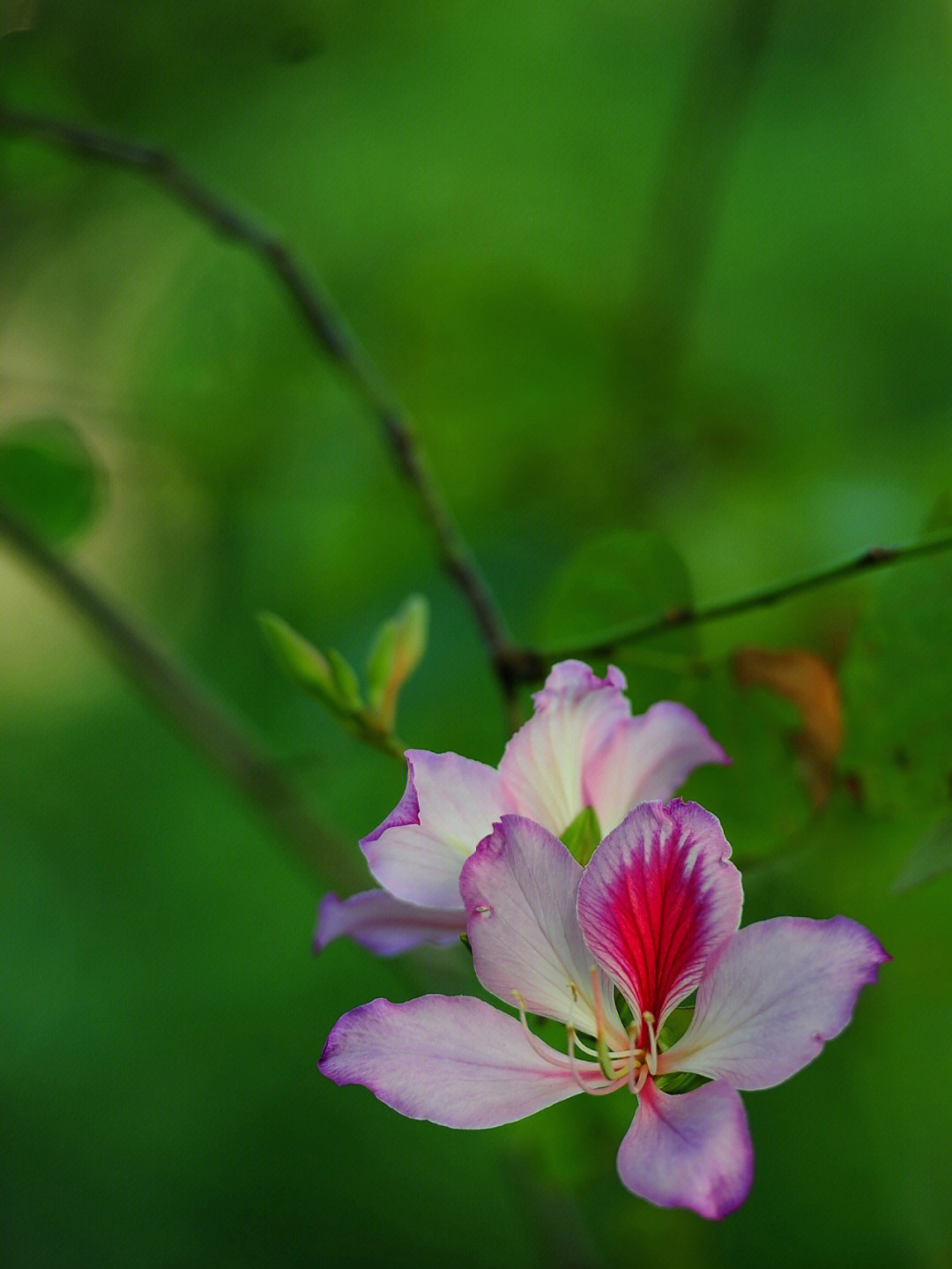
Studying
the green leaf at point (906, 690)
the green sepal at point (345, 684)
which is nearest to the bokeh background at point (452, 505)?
the green leaf at point (906, 690)

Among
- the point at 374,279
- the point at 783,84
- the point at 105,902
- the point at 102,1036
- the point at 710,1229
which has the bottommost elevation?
the point at 102,1036

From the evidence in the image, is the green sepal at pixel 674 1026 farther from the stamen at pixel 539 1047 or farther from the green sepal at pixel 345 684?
the green sepal at pixel 345 684

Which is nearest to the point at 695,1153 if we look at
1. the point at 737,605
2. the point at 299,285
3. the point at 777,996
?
the point at 777,996

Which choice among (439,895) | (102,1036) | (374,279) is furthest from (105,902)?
(439,895)

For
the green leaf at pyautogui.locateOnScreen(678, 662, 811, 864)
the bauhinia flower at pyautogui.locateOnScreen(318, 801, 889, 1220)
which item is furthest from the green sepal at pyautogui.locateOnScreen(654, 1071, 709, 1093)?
the green leaf at pyautogui.locateOnScreen(678, 662, 811, 864)

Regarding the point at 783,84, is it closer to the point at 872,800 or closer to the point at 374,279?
the point at 374,279

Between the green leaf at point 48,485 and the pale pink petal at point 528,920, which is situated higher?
the pale pink petal at point 528,920
